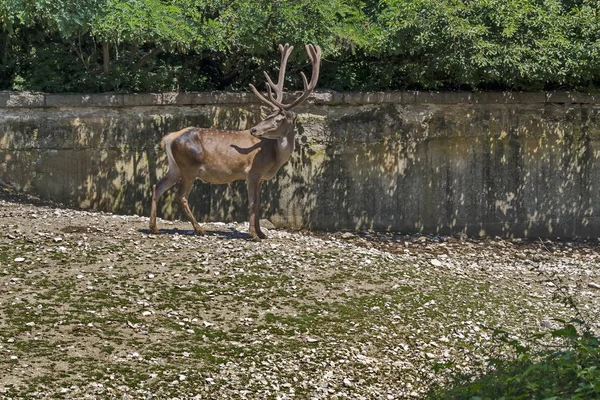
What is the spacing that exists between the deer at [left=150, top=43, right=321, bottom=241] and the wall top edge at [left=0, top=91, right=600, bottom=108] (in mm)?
2303

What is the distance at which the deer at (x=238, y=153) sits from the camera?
11688 mm

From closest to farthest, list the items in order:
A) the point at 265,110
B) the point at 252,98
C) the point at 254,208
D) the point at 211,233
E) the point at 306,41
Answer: the point at 254,208
the point at 211,233
the point at 265,110
the point at 306,41
the point at 252,98

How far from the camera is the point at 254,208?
11.8 meters

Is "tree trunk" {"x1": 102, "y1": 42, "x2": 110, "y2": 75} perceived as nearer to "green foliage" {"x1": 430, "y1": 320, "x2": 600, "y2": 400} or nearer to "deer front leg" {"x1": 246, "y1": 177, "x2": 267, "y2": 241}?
"deer front leg" {"x1": 246, "y1": 177, "x2": 267, "y2": 241}

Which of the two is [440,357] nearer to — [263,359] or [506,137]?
[263,359]

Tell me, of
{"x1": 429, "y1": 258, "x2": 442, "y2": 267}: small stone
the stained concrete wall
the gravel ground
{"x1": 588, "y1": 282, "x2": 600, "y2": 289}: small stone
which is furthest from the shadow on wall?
{"x1": 588, "y1": 282, "x2": 600, "y2": 289}: small stone

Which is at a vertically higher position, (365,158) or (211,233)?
(365,158)

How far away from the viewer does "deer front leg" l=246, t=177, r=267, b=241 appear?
1173 centimetres

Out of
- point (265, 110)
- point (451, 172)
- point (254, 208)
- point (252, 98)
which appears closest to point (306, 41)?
point (252, 98)

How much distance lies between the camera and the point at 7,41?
14.9m

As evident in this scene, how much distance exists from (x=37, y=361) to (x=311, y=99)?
7.36m

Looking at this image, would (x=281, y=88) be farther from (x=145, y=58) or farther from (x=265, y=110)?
(x=145, y=58)

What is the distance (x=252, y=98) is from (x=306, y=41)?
1072 millimetres

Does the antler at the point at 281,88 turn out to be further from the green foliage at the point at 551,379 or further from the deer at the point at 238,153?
the green foliage at the point at 551,379
